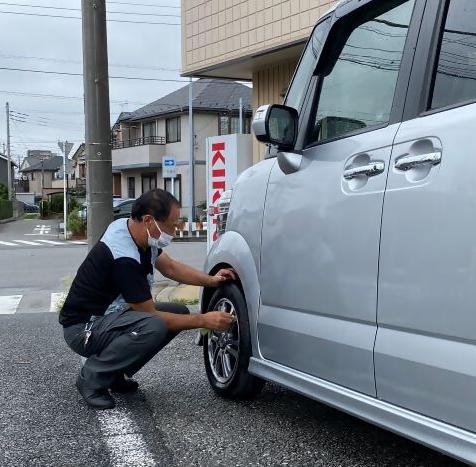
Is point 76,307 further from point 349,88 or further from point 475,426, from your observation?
point 475,426

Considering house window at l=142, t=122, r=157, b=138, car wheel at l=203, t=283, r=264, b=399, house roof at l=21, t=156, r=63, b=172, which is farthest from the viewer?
house roof at l=21, t=156, r=63, b=172

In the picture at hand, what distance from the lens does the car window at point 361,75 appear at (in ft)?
8.66

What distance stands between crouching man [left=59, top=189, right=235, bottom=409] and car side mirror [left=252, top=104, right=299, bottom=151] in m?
0.82

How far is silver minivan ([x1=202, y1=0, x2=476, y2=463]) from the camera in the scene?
2133 millimetres

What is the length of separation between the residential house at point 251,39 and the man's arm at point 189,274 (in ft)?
15.7

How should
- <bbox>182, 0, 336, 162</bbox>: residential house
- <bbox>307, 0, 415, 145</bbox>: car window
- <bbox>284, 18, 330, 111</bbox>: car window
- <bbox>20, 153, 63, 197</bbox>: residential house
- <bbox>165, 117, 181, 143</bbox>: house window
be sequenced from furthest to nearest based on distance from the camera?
<bbox>20, 153, 63, 197</bbox>: residential house < <bbox>165, 117, 181, 143</bbox>: house window < <bbox>182, 0, 336, 162</bbox>: residential house < <bbox>284, 18, 330, 111</bbox>: car window < <bbox>307, 0, 415, 145</bbox>: car window

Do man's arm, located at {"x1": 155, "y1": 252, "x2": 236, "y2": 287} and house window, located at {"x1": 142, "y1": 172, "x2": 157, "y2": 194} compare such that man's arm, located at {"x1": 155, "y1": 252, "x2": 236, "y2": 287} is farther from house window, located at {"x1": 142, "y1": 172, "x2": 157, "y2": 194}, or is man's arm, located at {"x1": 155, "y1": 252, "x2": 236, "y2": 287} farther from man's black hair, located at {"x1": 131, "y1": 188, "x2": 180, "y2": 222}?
house window, located at {"x1": 142, "y1": 172, "x2": 157, "y2": 194}

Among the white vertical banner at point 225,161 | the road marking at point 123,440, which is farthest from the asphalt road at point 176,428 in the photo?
the white vertical banner at point 225,161

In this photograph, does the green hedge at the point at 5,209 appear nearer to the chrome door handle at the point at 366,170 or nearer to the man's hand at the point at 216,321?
the man's hand at the point at 216,321

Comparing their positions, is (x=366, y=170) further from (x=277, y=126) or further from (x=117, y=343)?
(x=117, y=343)

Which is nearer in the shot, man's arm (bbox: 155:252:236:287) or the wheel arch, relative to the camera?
the wheel arch

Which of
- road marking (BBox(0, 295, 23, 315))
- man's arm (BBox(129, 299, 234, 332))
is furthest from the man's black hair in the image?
road marking (BBox(0, 295, 23, 315))

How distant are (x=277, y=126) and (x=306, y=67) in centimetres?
41

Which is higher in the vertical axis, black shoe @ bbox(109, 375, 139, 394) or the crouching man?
the crouching man
